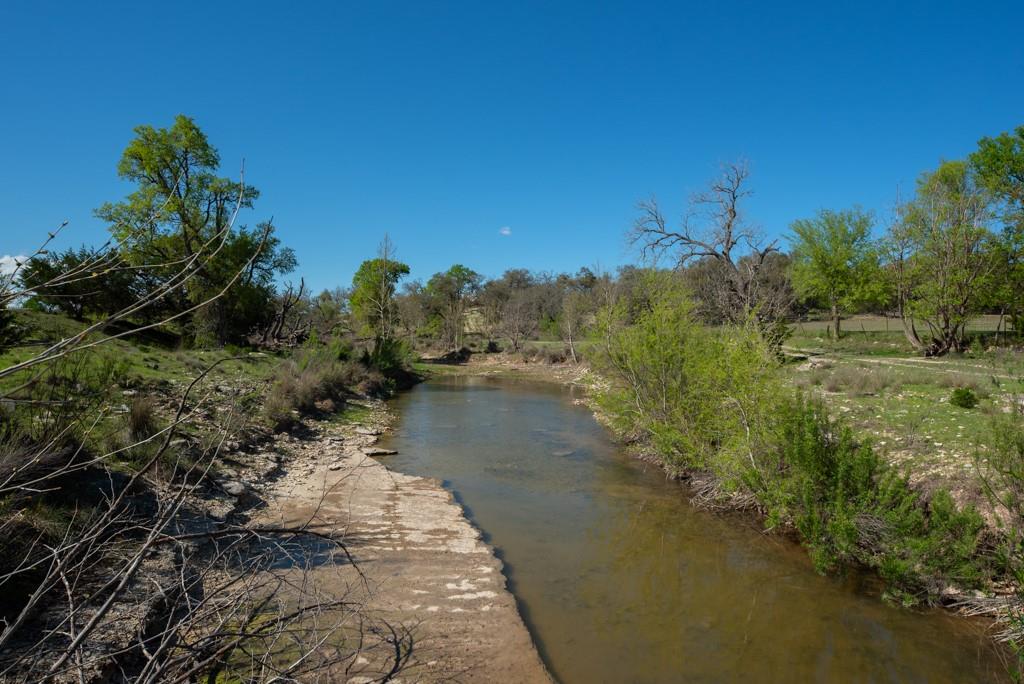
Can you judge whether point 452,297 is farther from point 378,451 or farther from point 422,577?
point 422,577

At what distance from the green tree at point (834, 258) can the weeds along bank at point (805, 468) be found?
93.3 ft

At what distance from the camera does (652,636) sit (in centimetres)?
643

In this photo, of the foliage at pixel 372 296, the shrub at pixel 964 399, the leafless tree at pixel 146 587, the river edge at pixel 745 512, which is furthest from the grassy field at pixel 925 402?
the foliage at pixel 372 296

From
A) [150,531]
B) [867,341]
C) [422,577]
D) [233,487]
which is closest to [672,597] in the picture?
[422,577]

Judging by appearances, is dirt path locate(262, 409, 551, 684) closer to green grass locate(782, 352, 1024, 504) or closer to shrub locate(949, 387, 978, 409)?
green grass locate(782, 352, 1024, 504)

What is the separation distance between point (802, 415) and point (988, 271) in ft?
72.0

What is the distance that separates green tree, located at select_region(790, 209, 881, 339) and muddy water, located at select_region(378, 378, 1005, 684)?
30.4 metres

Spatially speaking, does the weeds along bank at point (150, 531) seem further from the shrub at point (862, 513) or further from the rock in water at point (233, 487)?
the shrub at point (862, 513)

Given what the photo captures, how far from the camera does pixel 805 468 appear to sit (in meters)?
7.89

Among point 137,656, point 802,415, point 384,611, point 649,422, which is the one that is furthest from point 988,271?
point 137,656

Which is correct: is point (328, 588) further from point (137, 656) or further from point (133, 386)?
point (133, 386)

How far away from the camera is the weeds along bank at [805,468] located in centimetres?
651

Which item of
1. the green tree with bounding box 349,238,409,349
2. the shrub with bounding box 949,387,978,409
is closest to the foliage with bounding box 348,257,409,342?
the green tree with bounding box 349,238,409,349

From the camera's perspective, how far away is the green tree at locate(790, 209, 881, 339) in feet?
118
